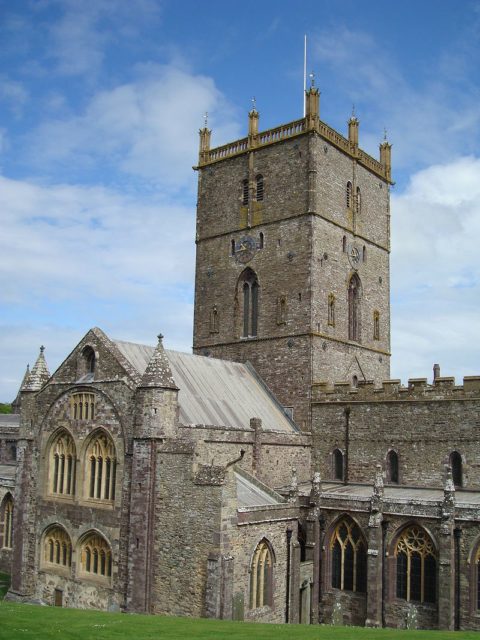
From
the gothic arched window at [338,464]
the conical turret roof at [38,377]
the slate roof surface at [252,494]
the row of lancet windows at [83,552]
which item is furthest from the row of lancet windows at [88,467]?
the gothic arched window at [338,464]

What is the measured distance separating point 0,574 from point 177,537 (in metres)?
18.8

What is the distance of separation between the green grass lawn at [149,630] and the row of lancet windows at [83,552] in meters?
6.75

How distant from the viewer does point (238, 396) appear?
37.7 metres

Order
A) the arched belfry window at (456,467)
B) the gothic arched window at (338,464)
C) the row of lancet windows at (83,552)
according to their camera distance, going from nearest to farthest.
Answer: the row of lancet windows at (83,552) < the arched belfry window at (456,467) < the gothic arched window at (338,464)

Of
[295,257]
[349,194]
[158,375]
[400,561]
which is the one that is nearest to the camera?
[400,561]

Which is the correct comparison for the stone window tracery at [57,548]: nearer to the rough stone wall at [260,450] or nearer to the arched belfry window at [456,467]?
the rough stone wall at [260,450]

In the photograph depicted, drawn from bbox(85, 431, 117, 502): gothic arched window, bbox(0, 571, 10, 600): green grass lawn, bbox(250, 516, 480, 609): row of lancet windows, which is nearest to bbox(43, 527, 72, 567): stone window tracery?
bbox(85, 431, 117, 502): gothic arched window

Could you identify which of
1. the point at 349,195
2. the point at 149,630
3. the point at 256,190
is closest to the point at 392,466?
the point at 349,195

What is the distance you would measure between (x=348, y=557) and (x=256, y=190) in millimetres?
23201

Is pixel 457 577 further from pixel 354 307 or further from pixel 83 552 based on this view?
pixel 354 307

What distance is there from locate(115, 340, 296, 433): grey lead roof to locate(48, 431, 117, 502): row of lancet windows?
3.63 m

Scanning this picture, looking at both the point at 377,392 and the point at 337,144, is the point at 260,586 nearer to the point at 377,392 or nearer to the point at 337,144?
the point at 377,392

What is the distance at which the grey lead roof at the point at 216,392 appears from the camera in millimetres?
33500

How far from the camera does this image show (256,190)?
44.3 m
